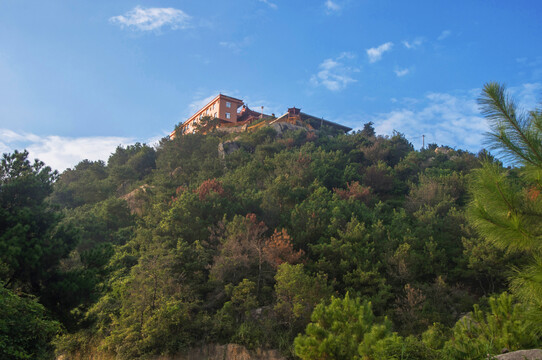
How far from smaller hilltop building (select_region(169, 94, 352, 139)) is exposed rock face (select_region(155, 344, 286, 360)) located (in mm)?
28005

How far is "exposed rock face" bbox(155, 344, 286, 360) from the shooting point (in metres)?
13.7

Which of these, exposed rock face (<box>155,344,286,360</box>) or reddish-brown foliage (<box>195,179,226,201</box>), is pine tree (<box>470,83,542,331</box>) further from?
reddish-brown foliage (<box>195,179,226,201</box>)

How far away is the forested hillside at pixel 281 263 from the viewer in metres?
7.13


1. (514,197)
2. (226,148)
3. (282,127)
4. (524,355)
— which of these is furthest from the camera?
(282,127)

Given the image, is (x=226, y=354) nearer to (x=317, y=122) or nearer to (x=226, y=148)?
(x=226, y=148)

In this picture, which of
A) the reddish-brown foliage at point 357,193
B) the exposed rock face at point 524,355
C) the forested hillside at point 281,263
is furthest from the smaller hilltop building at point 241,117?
the exposed rock face at point 524,355

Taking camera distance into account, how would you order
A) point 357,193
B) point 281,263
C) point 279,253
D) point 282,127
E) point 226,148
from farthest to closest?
point 282,127
point 226,148
point 357,193
point 279,253
point 281,263

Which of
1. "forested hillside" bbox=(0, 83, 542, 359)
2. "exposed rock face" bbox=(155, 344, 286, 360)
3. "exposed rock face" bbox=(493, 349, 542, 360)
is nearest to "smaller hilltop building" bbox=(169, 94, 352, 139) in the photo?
"forested hillside" bbox=(0, 83, 542, 359)

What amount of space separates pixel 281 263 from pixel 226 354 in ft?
14.0

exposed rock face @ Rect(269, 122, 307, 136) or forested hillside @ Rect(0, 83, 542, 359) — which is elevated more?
exposed rock face @ Rect(269, 122, 307, 136)

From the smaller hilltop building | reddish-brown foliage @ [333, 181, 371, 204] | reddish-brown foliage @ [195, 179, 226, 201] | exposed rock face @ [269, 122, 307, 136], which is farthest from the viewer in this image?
the smaller hilltop building

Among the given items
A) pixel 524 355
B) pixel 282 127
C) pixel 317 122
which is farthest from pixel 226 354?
pixel 317 122

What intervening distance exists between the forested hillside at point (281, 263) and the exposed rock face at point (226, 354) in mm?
282

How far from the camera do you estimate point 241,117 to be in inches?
1825
